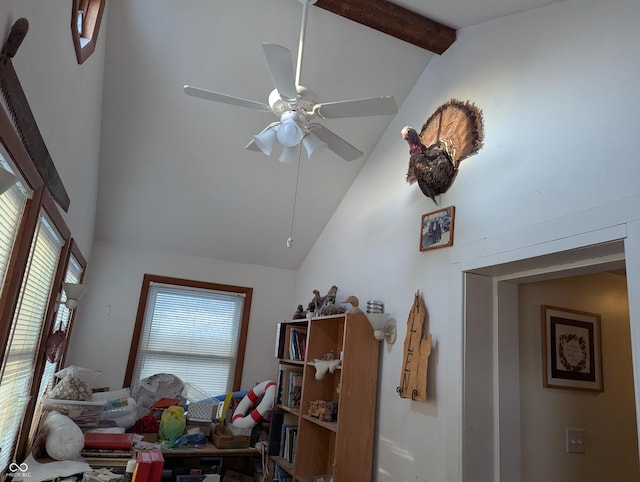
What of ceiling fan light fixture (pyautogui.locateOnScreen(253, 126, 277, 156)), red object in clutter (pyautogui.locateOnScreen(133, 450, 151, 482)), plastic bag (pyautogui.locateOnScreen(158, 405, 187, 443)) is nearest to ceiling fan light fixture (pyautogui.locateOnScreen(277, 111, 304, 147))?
ceiling fan light fixture (pyautogui.locateOnScreen(253, 126, 277, 156))

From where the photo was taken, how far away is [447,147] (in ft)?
9.24

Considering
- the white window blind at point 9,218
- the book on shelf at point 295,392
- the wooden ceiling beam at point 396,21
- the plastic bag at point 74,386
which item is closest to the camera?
the white window blind at point 9,218

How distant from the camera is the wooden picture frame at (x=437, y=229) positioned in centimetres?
264

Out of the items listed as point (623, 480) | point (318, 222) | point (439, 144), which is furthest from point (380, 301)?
point (623, 480)

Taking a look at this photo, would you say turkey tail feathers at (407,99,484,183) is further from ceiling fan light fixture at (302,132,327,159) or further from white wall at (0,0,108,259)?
white wall at (0,0,108,259)

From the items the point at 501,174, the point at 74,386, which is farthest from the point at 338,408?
the point at 74,386

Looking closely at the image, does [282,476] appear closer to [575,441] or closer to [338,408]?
[338,408]

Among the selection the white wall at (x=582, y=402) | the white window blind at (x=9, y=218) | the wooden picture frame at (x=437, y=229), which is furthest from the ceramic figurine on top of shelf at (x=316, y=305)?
the white window blind at (x=9, y=218)

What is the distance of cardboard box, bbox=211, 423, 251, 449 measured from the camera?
380 centimetres

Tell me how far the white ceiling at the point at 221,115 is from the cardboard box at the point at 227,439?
1.74 m

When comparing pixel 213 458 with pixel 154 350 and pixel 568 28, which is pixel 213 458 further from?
pixel 568 28

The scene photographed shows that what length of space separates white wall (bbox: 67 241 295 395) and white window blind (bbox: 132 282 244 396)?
145mm

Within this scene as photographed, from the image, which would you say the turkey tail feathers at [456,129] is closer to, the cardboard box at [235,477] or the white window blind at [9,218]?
the white window blind at [9,218]

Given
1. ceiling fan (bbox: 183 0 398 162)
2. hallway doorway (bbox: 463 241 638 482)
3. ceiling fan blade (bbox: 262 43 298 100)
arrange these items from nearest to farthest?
ceiling fan blade (bbox: 262 43 298 100) → ceiling fan (bbox: 183 0 398 162) → hallway doorway (bbox: 463 241 638 482)
